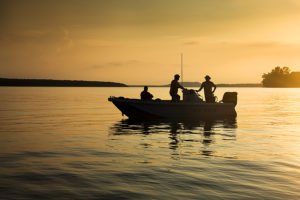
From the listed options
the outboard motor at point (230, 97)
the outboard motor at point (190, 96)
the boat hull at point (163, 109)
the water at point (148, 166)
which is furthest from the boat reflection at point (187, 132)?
the outboard motor at point (230, 97)

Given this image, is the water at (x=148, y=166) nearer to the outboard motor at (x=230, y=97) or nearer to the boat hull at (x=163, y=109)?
the boat hull at (x=163, y=109)

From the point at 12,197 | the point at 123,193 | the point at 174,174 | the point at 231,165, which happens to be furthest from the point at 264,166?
the point at 12,197

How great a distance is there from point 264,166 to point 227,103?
56.2 ft

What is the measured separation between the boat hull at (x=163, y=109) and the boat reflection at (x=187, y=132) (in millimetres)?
864

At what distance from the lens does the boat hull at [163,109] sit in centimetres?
2595

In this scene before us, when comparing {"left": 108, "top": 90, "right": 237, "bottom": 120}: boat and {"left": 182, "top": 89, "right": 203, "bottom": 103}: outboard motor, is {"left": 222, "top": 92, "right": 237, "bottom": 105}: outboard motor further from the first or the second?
{"left": 182, "top": 89, "right": 203, "bottom": 103}: outboard motor

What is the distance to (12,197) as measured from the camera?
7859mm

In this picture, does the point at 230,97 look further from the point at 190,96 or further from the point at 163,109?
the point at 163,109

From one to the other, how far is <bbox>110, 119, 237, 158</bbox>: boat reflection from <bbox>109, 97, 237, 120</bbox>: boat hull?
864 mm

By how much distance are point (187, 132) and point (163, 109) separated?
5837 mm

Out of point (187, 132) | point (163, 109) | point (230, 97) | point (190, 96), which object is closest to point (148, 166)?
point (187, 132)

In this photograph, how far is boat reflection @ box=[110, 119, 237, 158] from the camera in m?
16.0

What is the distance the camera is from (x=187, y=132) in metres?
20.5

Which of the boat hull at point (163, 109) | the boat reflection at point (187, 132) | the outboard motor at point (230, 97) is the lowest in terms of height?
the boat reflection at point (187, 132)
